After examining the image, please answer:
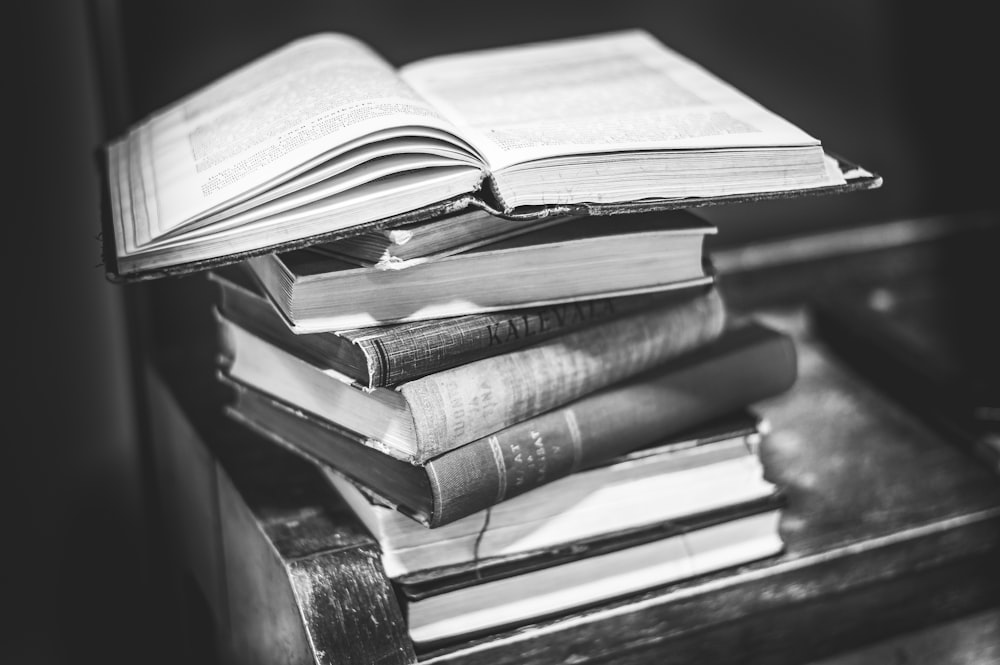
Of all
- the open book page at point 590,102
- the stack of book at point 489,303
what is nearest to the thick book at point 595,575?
the stack of book at point 489,303

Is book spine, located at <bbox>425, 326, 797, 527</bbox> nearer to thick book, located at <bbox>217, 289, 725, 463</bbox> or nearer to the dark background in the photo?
thick book, located at <bbox>217, 289, 725, 463</bbox>

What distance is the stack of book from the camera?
0.50m

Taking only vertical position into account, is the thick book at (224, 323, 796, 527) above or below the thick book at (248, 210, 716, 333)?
below

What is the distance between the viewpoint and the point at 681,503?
613 millimetres

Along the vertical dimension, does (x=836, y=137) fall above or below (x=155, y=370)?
above

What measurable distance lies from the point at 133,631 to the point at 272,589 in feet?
1.68

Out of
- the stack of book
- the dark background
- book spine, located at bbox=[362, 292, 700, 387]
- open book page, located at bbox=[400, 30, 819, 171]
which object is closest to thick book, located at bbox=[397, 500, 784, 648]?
the stack of book

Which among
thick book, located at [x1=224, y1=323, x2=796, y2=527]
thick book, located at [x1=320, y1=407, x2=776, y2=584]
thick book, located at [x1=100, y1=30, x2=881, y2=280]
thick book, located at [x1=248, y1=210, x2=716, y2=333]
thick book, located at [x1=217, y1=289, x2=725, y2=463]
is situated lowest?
thick book, located at [x1=320, y1=407, x2=776, y2=584]

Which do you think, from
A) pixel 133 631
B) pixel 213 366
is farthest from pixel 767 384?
pixel 133 631

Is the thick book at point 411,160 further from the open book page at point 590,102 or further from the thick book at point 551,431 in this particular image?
the thick book at point 551,431

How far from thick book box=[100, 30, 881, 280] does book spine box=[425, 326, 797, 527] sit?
13cm

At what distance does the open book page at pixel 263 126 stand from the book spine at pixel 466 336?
0.10 meters

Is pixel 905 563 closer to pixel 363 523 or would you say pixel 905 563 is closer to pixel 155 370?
pixel 363 523

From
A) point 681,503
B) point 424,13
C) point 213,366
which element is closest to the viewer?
point 681,503
